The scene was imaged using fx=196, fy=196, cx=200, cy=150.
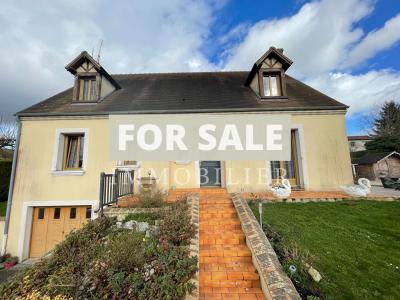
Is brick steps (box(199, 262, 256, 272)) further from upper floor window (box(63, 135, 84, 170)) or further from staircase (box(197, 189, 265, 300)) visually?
upper floor window (box(63, 135, 84, 170))

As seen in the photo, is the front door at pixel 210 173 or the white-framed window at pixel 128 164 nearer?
the white-framed window at pixel 128 164

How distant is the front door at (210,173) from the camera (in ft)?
31.5

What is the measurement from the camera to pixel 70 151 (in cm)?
917

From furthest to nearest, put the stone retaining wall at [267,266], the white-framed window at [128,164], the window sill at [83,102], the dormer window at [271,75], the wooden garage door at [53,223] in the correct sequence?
the dormer window at [271,75], the window sill at [83,102], the white-framed window at [128,164], the wooden garage door at [53,223], the stone retaining wall at [267,266]

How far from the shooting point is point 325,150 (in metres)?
8.93

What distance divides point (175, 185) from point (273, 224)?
4829mm

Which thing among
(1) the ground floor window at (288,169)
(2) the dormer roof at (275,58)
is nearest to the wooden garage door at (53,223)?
(1) the ground floor window at (288,169)

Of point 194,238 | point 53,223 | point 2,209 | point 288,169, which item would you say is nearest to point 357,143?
point 288,169

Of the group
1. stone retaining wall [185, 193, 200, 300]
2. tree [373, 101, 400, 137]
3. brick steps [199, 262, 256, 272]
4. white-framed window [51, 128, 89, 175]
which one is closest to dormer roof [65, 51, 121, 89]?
white-framed window [51, 128, 89, 175]

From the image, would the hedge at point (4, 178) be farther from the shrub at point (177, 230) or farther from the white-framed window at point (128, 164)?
the shrub at point (177, 230)

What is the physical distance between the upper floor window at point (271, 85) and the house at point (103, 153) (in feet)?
0.17

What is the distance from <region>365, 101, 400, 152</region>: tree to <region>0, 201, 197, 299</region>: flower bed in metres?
34.6

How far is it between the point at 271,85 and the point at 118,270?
10.2 meters

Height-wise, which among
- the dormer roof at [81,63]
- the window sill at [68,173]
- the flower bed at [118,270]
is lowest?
the flower bed at [118,270]
